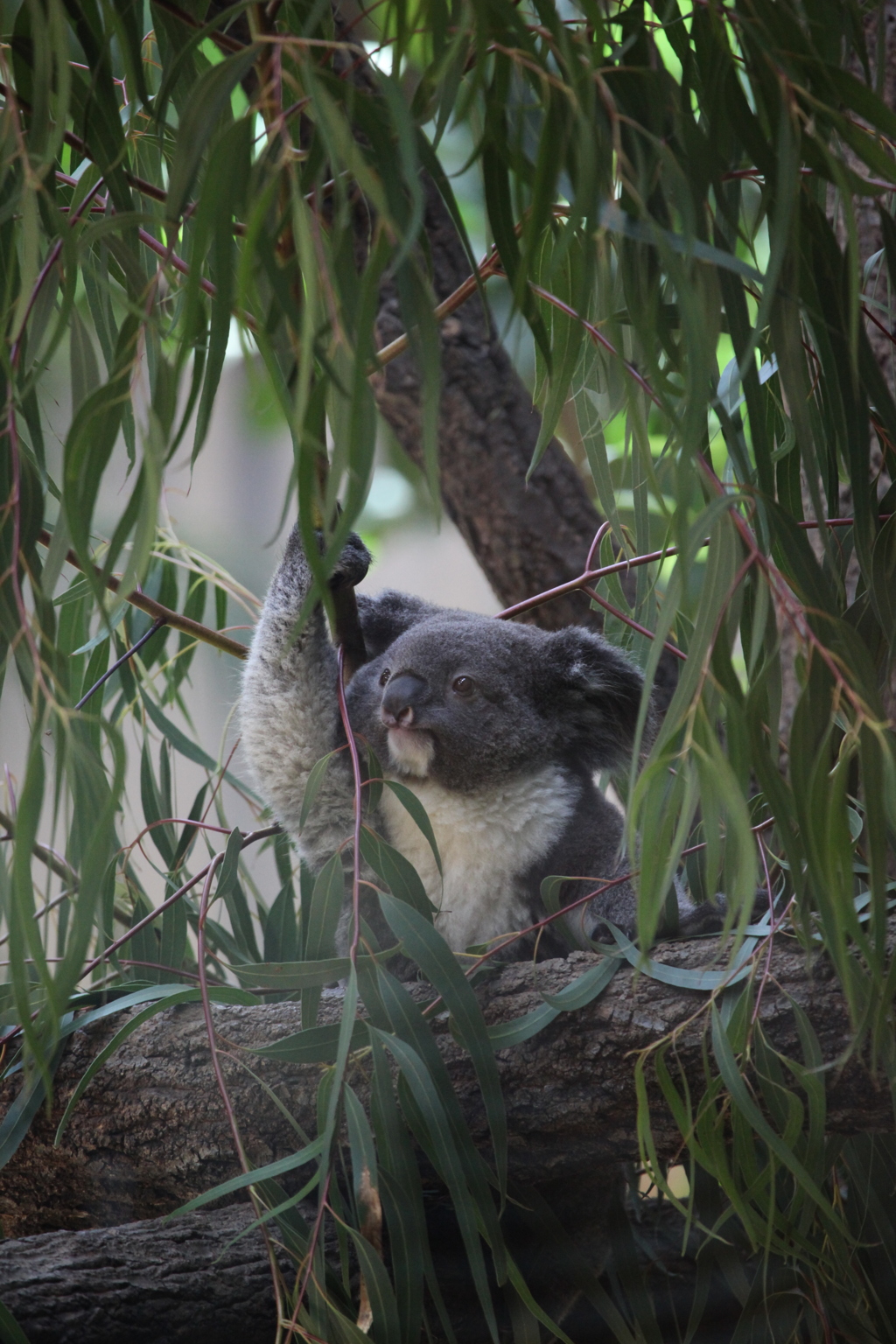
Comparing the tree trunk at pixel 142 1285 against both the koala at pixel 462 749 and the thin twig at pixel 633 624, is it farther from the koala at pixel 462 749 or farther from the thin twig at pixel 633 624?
the thin twig at pixel 633 624

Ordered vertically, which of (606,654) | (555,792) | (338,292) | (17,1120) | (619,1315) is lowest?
(619,1315)

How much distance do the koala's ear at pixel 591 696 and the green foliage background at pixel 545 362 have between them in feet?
1.07

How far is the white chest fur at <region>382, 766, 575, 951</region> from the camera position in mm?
1505

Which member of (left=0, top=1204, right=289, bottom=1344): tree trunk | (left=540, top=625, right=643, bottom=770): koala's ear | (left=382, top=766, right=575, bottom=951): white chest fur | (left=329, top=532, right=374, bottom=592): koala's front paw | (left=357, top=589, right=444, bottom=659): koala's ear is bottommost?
(left=0, top=1204, right=289, bottom=1344): tree trunk

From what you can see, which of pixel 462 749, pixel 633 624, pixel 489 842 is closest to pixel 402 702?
pixel 462 749

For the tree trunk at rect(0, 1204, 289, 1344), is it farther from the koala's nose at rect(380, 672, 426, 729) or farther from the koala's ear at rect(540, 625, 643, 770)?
the koala's ear at rect(540, 625, 643, 770)

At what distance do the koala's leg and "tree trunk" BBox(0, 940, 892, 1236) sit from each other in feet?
0.92

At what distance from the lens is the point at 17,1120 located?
4.32 ft

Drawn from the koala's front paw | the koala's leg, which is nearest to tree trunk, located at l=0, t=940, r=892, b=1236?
the koala's leg

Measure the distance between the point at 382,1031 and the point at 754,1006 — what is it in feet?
1.35

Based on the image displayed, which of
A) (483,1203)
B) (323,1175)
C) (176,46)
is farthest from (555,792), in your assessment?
(176,46)

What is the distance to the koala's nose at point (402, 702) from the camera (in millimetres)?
1461

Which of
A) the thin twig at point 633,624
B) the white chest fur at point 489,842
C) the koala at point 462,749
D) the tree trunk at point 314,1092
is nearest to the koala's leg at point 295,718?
the koala at point 462,749

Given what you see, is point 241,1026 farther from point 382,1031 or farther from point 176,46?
point 176,46
